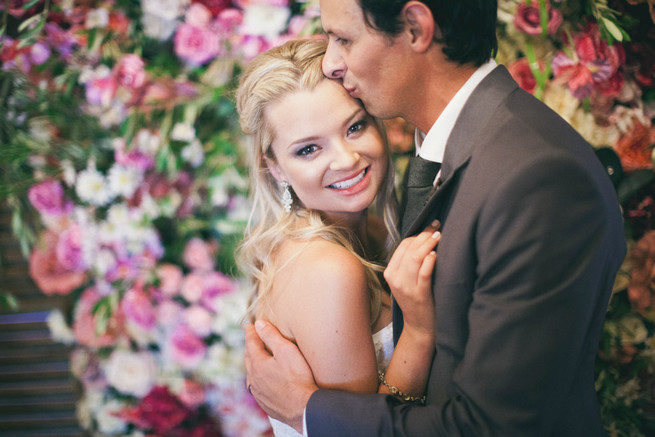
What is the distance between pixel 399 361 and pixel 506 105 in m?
0.71

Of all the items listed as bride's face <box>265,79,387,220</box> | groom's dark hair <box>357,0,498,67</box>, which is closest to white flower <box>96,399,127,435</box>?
bride's face <box>265,79,387,220</box>

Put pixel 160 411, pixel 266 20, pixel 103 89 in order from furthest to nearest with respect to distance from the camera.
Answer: pixel 160 411
pixel 103 89
pixel 266 20

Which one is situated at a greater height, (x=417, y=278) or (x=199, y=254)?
(x=417, y=278)

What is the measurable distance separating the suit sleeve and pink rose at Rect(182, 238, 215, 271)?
1357mm

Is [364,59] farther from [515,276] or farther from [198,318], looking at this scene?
[198,318]

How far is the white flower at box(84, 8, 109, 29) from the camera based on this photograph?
1998 mm

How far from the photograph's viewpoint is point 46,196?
210 cm

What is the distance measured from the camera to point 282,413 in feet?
4.46

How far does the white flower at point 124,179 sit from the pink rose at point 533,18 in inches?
63.6

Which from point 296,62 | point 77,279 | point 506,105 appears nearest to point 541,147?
point 506,105

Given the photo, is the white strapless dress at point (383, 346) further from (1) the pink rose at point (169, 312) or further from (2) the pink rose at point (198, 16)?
(2) the pink rose at point (198, 16)

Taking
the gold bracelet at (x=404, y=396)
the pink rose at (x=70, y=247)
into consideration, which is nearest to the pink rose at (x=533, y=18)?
the gold bracelet at (x=404, y=396)

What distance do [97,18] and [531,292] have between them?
199 centimetres

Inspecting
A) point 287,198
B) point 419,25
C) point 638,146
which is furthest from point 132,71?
point 638,146
